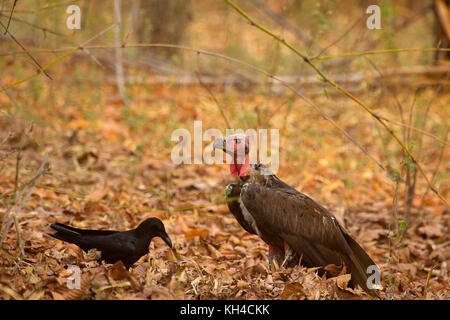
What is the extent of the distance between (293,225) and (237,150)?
0.78 m

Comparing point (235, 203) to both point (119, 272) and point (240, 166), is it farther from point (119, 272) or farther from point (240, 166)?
point (119, 272)

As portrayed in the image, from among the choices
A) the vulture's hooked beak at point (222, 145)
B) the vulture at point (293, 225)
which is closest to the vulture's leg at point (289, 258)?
the vulture at point (293, 225)

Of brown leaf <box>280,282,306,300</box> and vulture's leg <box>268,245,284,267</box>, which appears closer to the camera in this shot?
brown leaf <box>280,282,306,300</box>

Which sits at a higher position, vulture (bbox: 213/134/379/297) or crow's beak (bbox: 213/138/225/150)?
crow's beak (bbox: 213/138/225/150)

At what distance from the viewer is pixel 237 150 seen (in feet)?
14.9

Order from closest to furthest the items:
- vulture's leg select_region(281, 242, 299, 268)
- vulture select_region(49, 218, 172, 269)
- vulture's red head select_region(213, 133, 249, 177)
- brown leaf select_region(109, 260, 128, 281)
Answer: brown leaf select_region(109, 260, 128, 281) → vulture select_region(49, 218, 172, 269) → vulture's leg select_region(281, 242, 299, 268) → vulture's red head select_region(213, 133, 249, 177)

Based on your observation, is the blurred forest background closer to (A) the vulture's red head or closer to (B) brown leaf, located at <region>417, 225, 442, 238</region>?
(B) brown leaf, located at <region>417, 225, 442, 238</region>

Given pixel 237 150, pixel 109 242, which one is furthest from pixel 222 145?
pixel 109 242

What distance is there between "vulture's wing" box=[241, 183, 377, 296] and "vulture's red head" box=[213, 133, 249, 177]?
0.89ft

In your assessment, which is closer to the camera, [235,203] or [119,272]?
[119,272]

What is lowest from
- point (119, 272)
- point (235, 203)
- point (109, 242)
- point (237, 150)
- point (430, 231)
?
point (430, 231)

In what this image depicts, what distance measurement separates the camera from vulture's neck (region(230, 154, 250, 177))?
4562 mm

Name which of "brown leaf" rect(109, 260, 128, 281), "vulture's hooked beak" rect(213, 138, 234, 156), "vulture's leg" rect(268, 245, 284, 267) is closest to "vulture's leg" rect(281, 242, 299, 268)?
"vulture's leg" rect(268, 245, 284, 267)

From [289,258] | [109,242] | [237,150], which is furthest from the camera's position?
[237,150]
